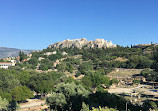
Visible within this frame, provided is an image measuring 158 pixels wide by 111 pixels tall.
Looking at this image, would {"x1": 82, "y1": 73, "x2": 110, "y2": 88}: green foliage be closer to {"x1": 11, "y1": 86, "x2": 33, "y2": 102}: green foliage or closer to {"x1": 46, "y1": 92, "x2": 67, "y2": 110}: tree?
{"x1": 11, "y1": 86, "x2": 33, "y2": 102}: green foliage

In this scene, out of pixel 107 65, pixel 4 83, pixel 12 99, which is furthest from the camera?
pixel 107 65

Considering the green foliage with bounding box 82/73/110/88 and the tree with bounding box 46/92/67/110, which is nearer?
the tree with bounding box 46/92/67/110

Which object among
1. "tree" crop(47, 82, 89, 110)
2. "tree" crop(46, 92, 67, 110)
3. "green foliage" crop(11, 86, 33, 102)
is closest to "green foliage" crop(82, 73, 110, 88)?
"green foliage" crop(11, 86, 33, 102)

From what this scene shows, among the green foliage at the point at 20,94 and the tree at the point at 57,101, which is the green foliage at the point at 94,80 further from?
the tree at the point at 57,101

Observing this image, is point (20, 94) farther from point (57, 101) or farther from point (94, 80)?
point (94, 80)

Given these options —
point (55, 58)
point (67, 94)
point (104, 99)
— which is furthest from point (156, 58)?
point (55, 58)

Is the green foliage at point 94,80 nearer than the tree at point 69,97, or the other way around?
the tree at point 69,97

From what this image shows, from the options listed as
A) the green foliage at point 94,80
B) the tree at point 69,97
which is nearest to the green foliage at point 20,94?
the tree at point 69,97

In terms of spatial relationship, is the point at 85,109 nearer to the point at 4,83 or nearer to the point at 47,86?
the point at 47,86

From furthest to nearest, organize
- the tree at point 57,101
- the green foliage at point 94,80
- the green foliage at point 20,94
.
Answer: the green foliage at point 94,80 → the green foliage at point 20,94 → the tree at point 57,101

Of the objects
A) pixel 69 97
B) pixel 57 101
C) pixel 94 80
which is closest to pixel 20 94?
pixel 57 101

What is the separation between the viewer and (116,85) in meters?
60.6

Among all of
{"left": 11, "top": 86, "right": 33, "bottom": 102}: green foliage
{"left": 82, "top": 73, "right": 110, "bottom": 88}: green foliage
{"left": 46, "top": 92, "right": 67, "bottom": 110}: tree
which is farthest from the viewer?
{"left": 82, "top": 73, "right": 110, "bottom": 88}: green foliage

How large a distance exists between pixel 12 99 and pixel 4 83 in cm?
653
